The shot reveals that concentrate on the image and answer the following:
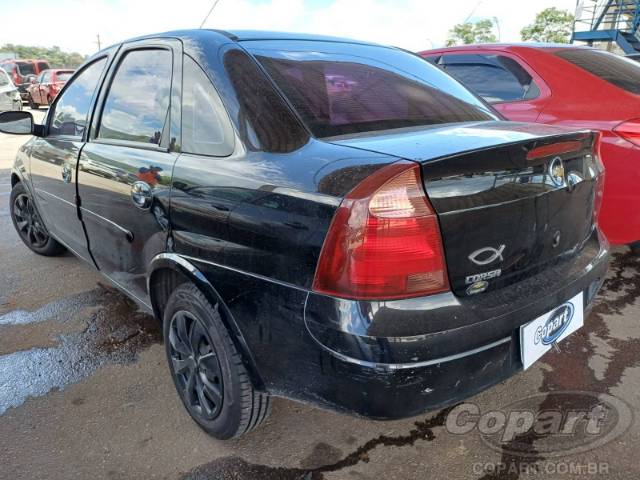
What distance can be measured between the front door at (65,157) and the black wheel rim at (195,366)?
1.11m

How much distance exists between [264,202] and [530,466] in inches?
53.1

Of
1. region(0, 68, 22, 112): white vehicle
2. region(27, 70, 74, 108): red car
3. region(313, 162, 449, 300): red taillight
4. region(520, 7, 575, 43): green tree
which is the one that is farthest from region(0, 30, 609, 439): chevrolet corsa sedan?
region(520, 7, 575, 43): green tree

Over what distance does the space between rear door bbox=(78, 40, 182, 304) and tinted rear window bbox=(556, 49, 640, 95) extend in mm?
2823

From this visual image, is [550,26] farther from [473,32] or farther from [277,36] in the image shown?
[277,36]

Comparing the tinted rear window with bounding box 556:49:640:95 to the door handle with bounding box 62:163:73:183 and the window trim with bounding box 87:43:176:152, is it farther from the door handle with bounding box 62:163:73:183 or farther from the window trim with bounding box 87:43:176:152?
the door handle with bounding box 62:163:73:183

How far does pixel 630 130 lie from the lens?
2977 millimetres

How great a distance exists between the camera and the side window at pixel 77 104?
2.84 m

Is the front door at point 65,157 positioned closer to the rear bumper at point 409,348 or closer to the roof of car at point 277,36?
the roof of car at point 277,36

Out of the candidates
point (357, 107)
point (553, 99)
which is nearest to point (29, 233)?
point (357, 107)

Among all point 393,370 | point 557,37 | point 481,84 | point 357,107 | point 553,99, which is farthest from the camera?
point 557,37

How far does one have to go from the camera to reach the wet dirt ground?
6.23ft

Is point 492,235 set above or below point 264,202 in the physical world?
below

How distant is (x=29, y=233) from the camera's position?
161 inches

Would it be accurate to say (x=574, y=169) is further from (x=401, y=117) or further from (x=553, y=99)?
(x=553, y=99)
